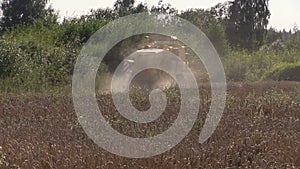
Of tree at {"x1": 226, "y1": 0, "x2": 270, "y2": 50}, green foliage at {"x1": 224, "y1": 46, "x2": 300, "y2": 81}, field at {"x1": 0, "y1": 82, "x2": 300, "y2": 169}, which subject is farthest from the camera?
tree at {"x1": 226, "y1": 0, "x2": 270, "y2": 50}

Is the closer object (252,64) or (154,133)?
(154,133)

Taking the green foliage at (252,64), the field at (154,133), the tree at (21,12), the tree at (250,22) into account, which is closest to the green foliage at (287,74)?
the green foliage at (252,64)

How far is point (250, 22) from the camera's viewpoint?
32812 mm

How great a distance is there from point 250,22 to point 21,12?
1347cm

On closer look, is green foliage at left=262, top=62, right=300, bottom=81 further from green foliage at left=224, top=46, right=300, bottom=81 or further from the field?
the field

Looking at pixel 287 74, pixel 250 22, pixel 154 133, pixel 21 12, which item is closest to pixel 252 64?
pixel 287 74

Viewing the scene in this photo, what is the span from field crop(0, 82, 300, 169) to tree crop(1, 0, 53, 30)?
2556 cm

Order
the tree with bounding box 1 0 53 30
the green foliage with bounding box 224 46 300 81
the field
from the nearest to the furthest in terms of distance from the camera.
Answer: the field, the green foliage with bounding box 224 46 300 81, the tree with bounding box 1 0 53 30

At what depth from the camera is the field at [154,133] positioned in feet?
11.7

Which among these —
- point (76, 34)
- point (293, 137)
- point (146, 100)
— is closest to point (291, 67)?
point (76, 34)

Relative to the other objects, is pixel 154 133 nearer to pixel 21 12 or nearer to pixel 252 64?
pixel 252 64

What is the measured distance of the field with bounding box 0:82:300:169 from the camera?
11.7 ft

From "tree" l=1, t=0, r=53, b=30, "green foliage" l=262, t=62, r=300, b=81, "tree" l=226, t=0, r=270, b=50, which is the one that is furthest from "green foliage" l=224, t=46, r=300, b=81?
"tree" l=1, t=0, r=53, b=30

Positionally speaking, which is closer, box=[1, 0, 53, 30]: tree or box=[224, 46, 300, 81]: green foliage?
box=[224, 46, 300, 81]: green foliage
